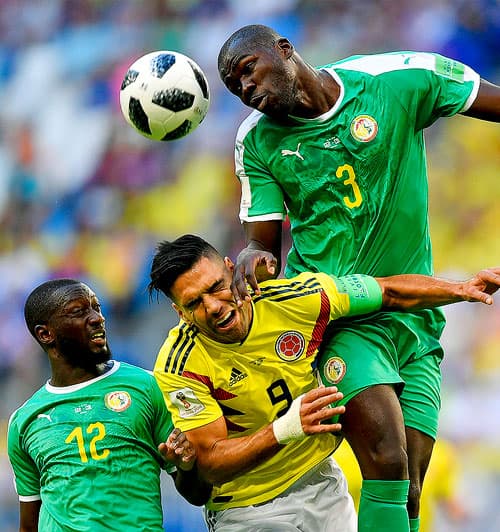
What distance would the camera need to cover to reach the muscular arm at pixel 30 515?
4.27m

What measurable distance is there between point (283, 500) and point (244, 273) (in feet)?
3.14

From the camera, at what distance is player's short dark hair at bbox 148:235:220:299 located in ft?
11.6

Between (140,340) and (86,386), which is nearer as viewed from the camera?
(86,386)

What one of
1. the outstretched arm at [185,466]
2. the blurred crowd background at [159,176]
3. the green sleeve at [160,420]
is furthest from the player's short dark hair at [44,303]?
the blurred crowd background at [159,176]

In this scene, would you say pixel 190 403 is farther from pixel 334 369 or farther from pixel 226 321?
pixel 334 369

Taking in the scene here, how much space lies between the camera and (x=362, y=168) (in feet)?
12.1

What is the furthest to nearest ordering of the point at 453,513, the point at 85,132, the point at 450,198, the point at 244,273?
the point at 85,132 < the point at 450,198 < the point at 453,513 < the point at 244,273

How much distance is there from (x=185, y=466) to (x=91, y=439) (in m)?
0.64

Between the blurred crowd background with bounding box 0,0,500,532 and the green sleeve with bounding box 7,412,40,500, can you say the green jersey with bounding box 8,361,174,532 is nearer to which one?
the green sleeve with bounding box 7,412,40,500

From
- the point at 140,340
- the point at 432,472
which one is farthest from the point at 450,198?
the point at 140,340

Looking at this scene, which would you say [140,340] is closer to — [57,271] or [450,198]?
[57,271]

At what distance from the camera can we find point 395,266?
12.4ft

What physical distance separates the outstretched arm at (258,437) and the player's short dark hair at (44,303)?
102cm

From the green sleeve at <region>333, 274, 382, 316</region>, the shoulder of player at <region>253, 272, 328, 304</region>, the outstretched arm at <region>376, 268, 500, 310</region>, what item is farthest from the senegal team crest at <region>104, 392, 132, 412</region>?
the outstretched arm at <region>376, 268, 500, 310</region>
